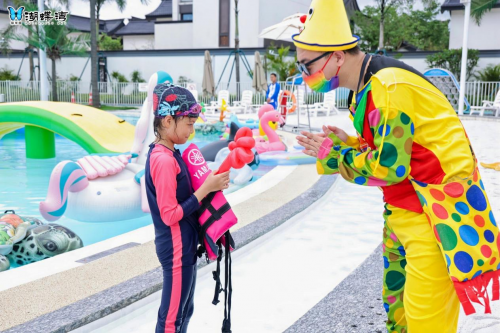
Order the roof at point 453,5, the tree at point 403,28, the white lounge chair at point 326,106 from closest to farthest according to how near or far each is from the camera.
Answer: the white lounge chair at point 326,106
the roof at point 453,5
the tree at point 403,28

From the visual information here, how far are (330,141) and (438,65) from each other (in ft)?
84.2

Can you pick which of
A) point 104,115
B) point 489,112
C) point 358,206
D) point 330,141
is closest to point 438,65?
point 489,112

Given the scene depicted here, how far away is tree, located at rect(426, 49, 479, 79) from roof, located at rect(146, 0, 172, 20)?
26.8 metres

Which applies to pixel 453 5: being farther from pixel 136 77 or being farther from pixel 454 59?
pixel 136 77

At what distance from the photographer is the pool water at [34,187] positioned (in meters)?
6.40

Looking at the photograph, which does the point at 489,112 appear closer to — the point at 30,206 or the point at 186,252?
the point at 30,206

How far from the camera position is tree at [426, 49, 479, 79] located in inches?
993

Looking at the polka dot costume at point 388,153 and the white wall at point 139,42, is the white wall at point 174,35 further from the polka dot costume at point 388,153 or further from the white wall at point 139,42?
the polka dot costume at point 388,153

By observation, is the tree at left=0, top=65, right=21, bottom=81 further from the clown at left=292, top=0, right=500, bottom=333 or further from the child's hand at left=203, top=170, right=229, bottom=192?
the clown at left=292, top=0, right=500, bottom=333

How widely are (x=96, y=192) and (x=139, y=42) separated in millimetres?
41389

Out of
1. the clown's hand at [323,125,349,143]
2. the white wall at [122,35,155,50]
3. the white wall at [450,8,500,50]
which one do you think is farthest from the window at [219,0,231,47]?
the clown's hand at [323,125,349,143]

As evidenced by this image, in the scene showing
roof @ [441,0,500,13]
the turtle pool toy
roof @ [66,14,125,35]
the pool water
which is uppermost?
roof @ [66,14,125,35]

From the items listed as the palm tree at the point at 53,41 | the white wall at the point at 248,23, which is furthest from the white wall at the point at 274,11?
the palm tree at the point at 53,41

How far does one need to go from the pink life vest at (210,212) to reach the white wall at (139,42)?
143ft
